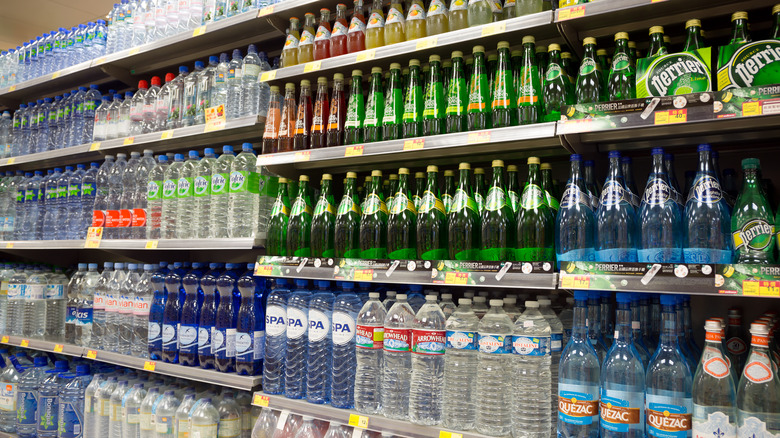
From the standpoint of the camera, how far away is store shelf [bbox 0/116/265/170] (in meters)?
2.92

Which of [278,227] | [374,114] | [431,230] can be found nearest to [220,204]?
[278,227]

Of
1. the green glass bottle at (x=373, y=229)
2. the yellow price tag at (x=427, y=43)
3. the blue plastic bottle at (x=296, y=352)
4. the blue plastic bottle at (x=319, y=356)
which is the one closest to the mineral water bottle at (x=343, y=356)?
the blue plastic bottle at (x=319, y=356)

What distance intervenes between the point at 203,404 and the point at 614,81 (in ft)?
8.36

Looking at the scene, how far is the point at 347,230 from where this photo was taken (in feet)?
8.02

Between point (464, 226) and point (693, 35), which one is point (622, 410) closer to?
point (464, 226)

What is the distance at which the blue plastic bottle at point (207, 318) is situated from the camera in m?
2.82

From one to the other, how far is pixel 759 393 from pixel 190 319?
2.62 m

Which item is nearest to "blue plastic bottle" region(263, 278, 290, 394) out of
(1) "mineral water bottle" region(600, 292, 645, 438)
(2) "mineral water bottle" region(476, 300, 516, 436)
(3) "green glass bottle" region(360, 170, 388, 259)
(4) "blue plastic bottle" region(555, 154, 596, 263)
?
(3) "green glass bottle" region(360, 170, 388, 259)

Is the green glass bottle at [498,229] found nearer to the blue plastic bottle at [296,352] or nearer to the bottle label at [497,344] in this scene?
the bottle label at [497,344]

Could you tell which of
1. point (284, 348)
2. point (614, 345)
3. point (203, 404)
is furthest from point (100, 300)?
point (614, 345)

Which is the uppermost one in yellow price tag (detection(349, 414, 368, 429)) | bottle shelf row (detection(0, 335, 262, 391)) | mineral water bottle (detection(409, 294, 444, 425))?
mineral water bottle (detection(409, 294, 444, 425))

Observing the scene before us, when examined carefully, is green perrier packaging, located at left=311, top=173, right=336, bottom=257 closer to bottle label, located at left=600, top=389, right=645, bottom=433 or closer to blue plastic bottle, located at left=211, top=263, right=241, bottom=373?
blue plastic bottle, located at left=211, top=263, right=241, bottom=373

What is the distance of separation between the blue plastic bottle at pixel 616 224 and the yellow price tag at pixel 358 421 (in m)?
1.16

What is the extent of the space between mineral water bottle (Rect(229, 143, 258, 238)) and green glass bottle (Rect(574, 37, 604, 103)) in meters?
1.73
